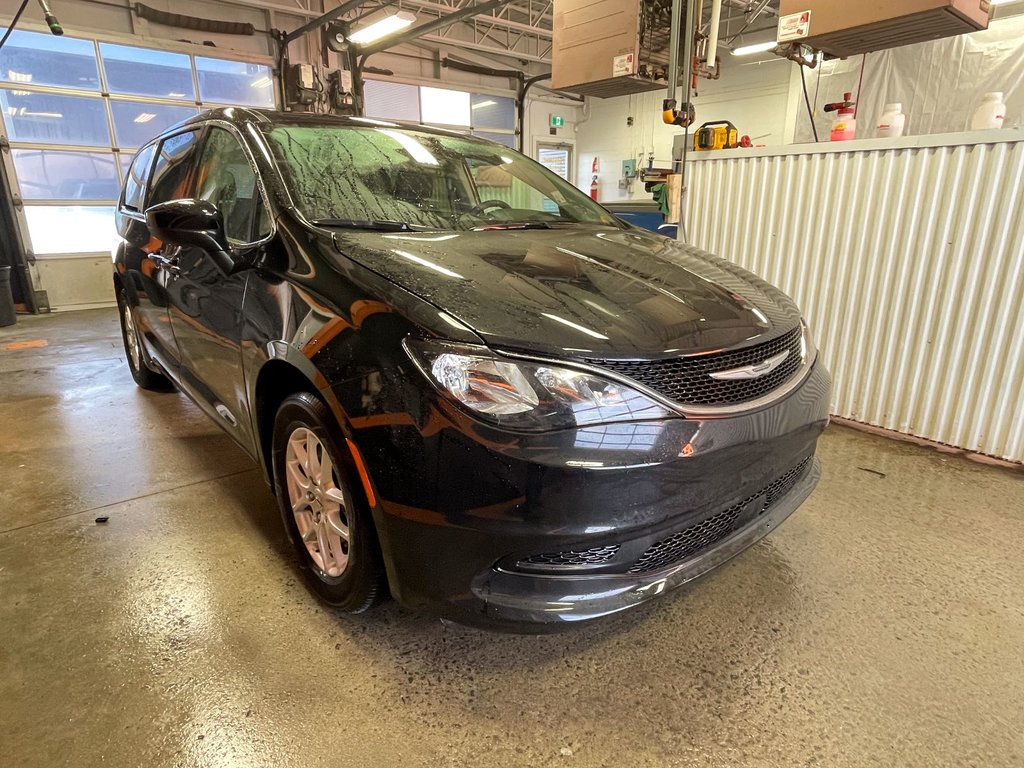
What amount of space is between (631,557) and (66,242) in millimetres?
8651

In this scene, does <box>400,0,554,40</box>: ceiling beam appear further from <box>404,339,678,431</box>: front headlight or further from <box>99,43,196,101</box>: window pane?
<box>404,339,678,431</box>: front headlight

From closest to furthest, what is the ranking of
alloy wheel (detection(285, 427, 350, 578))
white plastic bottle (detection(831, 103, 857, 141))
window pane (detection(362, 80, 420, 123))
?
alloy wheel (detection(285, 427, 350, 578)) → white plastic bottle (detection(831, 103, 857, 141)) → window pane (detection(362, 80, 420, 123))

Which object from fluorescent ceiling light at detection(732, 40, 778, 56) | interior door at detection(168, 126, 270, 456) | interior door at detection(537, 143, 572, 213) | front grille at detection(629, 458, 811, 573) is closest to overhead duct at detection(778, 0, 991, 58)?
front grille at detection(629, 458, 811, 573)

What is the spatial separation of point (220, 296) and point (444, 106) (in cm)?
961

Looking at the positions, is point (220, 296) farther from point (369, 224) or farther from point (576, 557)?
point (576, 557)

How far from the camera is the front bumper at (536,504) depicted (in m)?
1.17

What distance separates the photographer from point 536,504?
3.84 ft

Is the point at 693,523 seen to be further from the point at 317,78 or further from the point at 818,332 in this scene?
the point at 317,78

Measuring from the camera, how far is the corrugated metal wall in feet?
8.55

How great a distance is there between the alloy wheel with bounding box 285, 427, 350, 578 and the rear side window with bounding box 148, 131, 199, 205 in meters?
1.39

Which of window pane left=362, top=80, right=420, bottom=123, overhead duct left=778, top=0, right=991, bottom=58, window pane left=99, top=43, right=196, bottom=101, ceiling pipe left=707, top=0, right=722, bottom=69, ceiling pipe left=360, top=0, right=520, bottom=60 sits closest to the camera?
overhead duct left=778, top=0, right=991, bottom=58

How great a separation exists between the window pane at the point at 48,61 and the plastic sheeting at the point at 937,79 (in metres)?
8.13

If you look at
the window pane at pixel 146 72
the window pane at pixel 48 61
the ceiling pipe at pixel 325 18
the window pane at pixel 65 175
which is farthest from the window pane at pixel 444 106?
the window pane at pixel 65 175

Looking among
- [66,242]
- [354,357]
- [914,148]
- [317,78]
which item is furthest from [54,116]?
[914,148]
